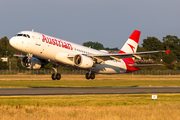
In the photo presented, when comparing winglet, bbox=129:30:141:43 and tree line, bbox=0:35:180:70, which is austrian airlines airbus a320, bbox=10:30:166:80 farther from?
tree line, bbox=0:35:180:70

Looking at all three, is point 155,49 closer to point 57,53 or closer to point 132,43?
point 132,43

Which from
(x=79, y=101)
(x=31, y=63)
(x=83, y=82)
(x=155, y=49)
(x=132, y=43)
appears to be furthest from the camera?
(x=155, y=49)

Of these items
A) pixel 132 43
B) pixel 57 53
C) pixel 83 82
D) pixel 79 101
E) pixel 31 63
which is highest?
pixel 132 43

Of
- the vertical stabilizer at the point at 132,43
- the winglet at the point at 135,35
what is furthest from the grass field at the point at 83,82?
the winglet at the point at 135,35

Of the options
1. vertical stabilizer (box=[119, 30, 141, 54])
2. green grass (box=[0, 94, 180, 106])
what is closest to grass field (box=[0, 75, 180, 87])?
vertical stabilizer (box=[119, 30, 141, 54])

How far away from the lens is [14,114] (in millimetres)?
16688

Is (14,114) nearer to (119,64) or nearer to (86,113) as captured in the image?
(86,113)

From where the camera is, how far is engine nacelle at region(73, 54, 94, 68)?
1624 inches

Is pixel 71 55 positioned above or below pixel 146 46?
below

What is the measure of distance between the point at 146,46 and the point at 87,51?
4869 inches

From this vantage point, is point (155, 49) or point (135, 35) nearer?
point (135, 35)

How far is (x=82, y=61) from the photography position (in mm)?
41188

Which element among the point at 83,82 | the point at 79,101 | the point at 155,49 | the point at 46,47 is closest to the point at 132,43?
the point at 83,82

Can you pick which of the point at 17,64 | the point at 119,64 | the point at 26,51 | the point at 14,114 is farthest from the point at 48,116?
the point at 17,64
